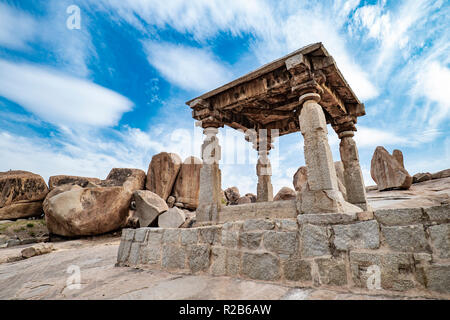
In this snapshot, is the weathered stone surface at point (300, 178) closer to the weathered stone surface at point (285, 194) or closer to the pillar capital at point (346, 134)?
the weathered stone surface at point (285, 194)

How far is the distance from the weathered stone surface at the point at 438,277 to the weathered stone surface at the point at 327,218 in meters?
0.66

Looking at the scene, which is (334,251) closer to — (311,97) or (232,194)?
(311,97)

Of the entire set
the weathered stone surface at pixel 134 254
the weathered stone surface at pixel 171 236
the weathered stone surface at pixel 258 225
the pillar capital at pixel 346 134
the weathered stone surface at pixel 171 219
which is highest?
the pillar capital at pixel 346 134

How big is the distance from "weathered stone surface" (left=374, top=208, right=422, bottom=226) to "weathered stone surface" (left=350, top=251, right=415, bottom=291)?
0.28 metres

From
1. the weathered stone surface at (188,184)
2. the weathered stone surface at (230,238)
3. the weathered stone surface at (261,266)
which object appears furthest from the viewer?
the weathered stone surface at (188,184)

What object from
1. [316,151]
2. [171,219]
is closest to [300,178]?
[171,219]

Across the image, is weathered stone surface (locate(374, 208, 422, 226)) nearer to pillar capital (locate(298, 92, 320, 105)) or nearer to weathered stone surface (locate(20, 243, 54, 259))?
pillar capital (locate(298, 92, 320, 105))

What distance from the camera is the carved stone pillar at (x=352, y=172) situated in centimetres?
537

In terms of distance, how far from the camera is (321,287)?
84.7 inches

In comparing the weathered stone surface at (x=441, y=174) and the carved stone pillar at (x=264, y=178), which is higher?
the weathered stone surface at (x=441, y=174)

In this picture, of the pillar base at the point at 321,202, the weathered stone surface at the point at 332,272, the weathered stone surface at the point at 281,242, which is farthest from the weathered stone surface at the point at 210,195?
the weathered stone surface at the point at 332,272

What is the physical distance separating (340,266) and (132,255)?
10.5 feet
